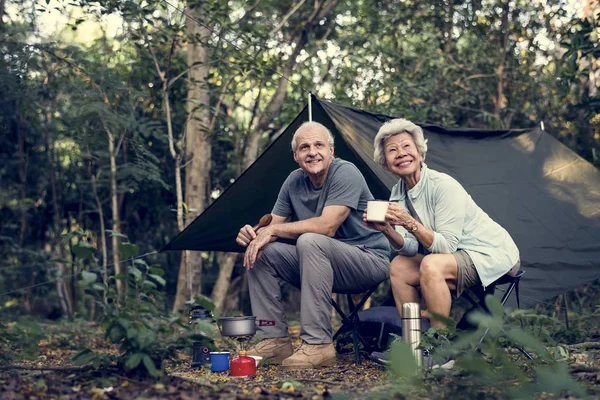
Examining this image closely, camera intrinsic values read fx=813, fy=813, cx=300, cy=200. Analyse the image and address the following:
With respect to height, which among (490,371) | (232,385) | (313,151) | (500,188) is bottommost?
(232,385)

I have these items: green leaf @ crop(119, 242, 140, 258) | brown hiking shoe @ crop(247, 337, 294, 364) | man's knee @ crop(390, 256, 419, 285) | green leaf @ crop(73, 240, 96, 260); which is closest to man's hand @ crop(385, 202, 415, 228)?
man's knee @ crop(390, 256, 419, 285)

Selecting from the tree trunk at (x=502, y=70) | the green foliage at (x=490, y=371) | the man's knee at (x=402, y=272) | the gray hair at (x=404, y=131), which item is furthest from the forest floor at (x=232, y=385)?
the tree trunk at (x=502, y=70)

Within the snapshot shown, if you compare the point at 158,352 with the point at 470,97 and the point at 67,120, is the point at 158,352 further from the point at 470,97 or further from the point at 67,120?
the point at 470,97

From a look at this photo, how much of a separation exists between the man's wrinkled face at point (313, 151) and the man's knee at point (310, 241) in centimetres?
33

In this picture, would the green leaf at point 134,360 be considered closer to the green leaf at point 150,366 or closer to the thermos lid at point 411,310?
the green leaf at point 150,366

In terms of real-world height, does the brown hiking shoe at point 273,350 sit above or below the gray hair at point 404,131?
below

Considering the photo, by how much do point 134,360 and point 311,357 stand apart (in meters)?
0.99

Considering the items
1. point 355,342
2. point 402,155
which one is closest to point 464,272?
point 402,155

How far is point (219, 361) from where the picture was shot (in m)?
3.03

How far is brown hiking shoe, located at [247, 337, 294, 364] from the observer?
10.7 ft

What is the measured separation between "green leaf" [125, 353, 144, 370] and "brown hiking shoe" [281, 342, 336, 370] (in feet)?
2.98

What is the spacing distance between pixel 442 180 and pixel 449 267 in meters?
0.35

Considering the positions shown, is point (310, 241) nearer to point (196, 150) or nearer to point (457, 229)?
point (457, 229)

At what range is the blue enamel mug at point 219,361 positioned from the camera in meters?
3.03
